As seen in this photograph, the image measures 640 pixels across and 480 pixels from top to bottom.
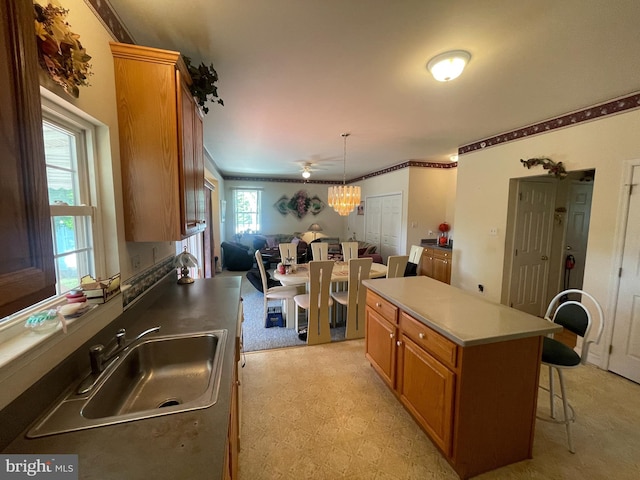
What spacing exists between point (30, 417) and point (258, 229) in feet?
24.0

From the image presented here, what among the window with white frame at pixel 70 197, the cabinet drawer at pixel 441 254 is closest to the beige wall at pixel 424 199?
the cabinet drawer at pixel 441 254

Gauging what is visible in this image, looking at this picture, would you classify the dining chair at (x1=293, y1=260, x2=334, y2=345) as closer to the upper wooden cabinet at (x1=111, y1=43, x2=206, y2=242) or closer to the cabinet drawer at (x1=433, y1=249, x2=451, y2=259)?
the upper wooden cabinet at (x1=111, y1=43, x2=206, y2=242)

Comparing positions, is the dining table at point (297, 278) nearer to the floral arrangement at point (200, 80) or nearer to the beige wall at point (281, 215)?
the floral arrangement at point (200, 80)

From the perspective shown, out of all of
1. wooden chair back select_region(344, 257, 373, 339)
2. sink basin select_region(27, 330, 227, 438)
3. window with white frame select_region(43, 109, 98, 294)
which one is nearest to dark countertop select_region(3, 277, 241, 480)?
sink basin select_region(27, 330, 227, 438)

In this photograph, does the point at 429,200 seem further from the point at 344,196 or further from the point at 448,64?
the point at 448,64

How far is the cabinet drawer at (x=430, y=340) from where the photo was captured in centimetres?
141

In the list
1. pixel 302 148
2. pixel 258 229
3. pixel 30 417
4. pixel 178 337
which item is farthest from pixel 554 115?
pixel 258 229

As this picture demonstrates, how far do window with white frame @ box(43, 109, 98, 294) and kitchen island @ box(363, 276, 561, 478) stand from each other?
185 cm

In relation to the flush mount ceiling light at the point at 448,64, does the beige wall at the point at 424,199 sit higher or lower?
lower

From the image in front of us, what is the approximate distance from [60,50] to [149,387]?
4.71 ft

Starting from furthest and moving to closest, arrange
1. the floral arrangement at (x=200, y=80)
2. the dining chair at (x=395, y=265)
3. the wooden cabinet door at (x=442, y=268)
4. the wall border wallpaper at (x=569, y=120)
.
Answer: the wooden cabinet door at (x=442, y=268)
the dining chair at (x=395, y=265)
the wall border wallpaper at (x=569, y=120)
the floral arrangement at (x=200, y=80)

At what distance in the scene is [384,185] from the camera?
629 cm

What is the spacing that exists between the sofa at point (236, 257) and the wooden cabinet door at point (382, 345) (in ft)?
15.8

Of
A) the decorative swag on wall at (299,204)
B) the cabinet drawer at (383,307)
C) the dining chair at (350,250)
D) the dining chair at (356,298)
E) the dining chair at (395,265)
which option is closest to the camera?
the cabinet drawer at (383,307)
